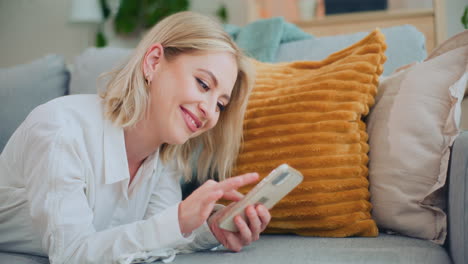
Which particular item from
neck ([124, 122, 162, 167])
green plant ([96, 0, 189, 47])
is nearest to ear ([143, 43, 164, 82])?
neck ([124, 122, 162, 167])

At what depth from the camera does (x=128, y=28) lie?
3.50 meters

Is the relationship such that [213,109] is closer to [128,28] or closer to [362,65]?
[362,65]

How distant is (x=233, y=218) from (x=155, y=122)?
31cm

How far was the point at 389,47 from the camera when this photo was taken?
1.58 m

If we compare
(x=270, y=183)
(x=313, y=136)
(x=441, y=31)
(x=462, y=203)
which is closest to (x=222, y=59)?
(x=313, y=136)

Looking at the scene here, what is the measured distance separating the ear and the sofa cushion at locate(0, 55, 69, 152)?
0.65 meters

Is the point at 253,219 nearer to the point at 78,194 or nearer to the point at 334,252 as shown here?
the point at 334,252

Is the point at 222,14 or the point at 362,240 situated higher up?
the point at 222,14

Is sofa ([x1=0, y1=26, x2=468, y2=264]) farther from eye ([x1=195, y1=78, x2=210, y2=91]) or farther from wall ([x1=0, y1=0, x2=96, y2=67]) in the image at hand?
wall ([x1=0, y1=0, x2=96, y2=67])

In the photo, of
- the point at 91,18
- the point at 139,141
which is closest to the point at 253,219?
the point at 139,141

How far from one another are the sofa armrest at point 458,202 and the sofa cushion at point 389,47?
583mm

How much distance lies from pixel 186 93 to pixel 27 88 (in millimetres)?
834

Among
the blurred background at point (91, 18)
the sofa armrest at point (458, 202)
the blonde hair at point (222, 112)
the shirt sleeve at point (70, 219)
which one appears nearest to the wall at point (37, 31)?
the blurred background at point (91, 18)

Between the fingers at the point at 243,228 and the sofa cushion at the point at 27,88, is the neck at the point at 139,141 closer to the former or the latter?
the fingers at the point at 243,228
